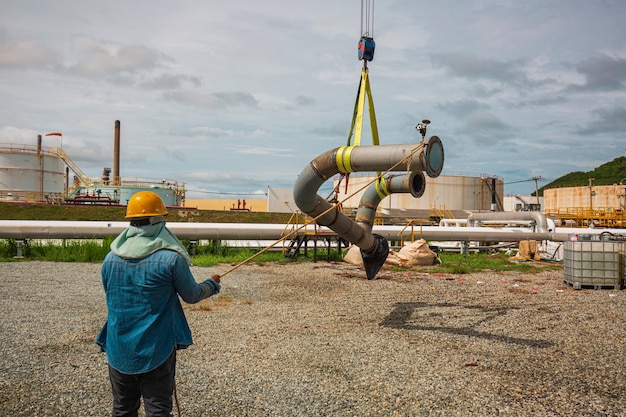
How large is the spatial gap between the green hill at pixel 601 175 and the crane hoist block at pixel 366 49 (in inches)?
2384

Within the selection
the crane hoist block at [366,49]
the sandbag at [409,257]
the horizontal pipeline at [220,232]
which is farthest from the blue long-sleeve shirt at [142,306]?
the horizontal pipeline at [220,232]

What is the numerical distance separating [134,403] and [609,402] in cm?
413

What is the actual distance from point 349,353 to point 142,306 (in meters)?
3.23

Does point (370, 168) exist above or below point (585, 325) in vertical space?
above

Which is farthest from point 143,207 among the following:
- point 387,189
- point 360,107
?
point 387,189

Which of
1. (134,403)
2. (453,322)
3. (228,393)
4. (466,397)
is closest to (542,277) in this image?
(453,322)

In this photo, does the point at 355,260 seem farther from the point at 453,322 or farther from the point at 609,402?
the point at 609,402

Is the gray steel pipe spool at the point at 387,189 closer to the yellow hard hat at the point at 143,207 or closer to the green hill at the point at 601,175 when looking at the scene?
the yellow hard hat at the point at 143,207

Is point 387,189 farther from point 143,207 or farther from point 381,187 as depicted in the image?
point 143,207

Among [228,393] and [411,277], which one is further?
[411,277]

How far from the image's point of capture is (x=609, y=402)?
4266mm

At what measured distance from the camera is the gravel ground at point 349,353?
418cm

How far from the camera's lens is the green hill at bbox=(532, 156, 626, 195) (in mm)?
60812

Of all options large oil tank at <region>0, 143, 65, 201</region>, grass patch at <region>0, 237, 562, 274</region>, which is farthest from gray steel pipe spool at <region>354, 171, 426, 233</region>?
large oil tank at <region>0, 143, 65, 201</region>
